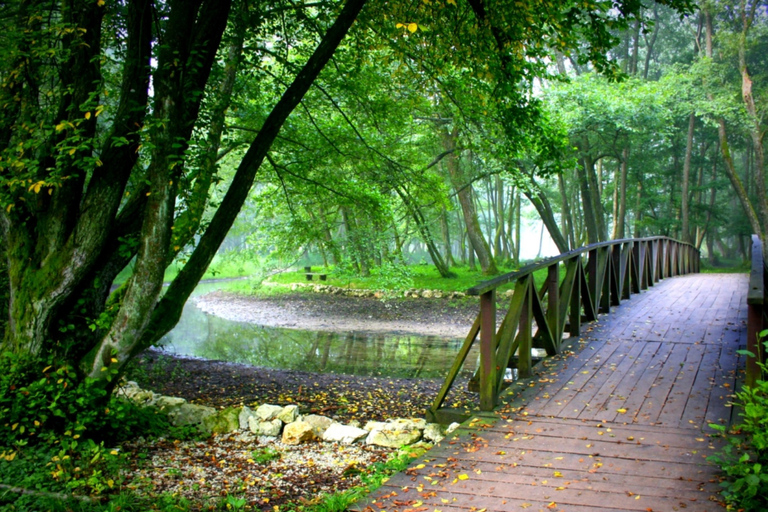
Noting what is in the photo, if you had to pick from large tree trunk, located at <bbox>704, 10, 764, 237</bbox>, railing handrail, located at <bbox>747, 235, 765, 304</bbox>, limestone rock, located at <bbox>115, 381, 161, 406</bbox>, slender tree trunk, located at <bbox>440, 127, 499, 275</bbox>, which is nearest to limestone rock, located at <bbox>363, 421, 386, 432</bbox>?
limestone rock, located at <bbox>115, 381, 161, 406</bbox>

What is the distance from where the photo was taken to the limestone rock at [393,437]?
5.69 m

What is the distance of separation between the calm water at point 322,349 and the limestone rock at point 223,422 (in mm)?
4066

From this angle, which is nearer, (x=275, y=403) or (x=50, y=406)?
(x=50, y=406)

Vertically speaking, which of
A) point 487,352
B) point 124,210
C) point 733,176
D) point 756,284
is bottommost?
point 487,352

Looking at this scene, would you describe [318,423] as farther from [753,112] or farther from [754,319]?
[753,112]

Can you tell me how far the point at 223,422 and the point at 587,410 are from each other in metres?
3.76

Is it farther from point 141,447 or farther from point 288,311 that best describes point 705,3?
point 141,447

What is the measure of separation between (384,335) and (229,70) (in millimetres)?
8483

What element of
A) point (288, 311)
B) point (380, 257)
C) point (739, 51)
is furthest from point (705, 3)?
point (288, 311)

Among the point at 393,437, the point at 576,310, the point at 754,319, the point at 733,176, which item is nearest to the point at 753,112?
the point at 733,176

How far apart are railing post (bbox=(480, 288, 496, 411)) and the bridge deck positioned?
16 cm

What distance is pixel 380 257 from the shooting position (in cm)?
1372

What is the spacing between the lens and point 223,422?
21.0 feet

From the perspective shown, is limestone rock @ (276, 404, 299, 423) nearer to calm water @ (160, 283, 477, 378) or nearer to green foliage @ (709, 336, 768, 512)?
calm water @ (160, 283, 477, 378)
